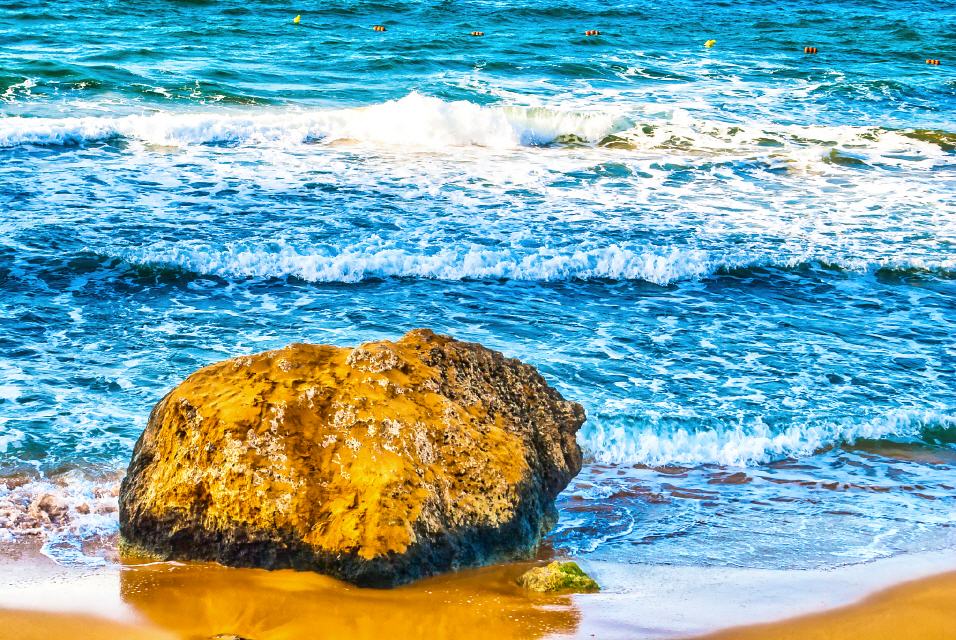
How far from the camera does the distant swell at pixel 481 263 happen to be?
9914 millimetres

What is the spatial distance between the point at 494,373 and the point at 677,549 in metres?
1.29

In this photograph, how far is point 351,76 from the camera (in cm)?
2048

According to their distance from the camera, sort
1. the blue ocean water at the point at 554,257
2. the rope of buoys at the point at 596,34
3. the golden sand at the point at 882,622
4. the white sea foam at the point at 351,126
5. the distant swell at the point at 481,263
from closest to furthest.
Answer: the golden sand at the point at 882,622
the blue ocean water at the point at 554,257
the distant swell at the point at 481,263
the white sea foam at the point at 351,126
the rope of buoys at the point at 596,34

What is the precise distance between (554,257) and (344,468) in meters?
6.02

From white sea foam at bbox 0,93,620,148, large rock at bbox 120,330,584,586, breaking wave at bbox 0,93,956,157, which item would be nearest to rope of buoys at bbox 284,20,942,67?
breaking wave at bbox 0,93,956,157

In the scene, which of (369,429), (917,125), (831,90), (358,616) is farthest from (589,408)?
(831,90)

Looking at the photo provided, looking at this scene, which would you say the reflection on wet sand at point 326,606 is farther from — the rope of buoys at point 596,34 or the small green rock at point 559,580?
the rope of buoys at point 596,34

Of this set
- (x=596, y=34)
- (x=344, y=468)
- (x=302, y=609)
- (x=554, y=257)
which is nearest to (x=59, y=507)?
(x=344, y=468)

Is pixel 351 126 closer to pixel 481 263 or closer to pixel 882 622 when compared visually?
pixel 481 263

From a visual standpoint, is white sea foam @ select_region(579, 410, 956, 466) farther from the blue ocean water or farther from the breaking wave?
the breaking wave

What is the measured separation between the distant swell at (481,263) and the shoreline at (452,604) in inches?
211

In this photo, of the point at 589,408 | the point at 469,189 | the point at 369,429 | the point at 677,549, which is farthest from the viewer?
the point at 469,189

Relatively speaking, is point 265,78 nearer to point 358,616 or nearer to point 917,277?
point 917,277

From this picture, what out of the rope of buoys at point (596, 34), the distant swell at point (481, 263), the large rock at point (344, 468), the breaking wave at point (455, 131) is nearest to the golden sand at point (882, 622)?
the large rock at point (344, 468)
